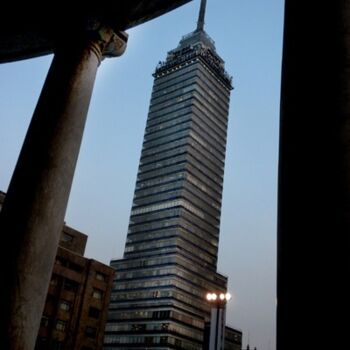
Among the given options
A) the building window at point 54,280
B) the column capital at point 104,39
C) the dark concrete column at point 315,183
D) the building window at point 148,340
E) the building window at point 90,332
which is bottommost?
the dark concrete column at point 315,183

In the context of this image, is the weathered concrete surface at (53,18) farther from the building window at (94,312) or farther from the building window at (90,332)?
the building window at (94,312)

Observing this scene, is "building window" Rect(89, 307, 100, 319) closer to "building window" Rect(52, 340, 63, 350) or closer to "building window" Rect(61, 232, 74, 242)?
"building window" Rect(52, 340, 63, 350)

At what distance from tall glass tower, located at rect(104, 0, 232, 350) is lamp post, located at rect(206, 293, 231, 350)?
370ft

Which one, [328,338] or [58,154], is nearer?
[328,338]

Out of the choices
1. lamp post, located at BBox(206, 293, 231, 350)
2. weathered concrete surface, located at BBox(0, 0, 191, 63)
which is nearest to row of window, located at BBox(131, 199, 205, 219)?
lamp post, located at BBox(206, 293, 231, 350)

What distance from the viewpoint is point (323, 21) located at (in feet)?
9.02

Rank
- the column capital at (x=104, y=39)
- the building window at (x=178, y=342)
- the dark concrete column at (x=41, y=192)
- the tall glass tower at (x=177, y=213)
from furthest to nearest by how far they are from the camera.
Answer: the tall glass tower at (x=177, y=213) < the building window at (x=178, y=342) < the column capital at (x=104, y=39) < the dark concrete column at (x=41, y=192)

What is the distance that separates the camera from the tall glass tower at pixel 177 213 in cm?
13138

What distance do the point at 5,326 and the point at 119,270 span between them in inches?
5866

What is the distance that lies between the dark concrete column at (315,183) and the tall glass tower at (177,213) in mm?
126100

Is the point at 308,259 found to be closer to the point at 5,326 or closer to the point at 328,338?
the point at 328,338

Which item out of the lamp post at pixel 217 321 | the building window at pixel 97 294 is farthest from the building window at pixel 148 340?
the lamp post at pixel 217 321

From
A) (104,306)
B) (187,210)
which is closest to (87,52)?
(104,306)

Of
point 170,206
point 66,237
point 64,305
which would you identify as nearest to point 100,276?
point 64,305
